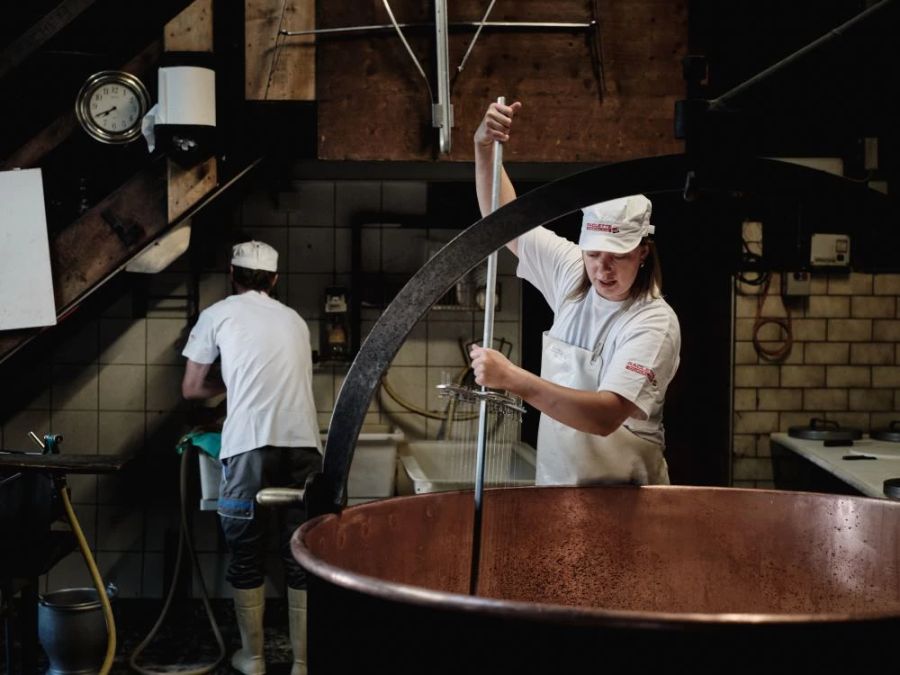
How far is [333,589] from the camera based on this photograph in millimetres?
1363

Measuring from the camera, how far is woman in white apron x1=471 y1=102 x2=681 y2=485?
7.20ft

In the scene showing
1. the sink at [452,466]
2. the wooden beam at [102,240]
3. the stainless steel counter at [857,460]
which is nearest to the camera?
the stainless steel counter at [857,460]

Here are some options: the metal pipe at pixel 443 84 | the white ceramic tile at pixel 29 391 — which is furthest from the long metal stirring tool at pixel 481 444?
the white ceramic tile at pixel 29 391

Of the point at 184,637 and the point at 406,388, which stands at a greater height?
the point at 406,388

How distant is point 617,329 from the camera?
2.39m

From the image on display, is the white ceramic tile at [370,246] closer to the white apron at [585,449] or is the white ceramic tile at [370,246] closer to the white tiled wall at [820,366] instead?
the white tiled wall at [820,366]

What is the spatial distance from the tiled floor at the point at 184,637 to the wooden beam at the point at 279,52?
2420 millimetres

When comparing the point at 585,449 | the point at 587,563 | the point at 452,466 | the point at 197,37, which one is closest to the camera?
the point at 587,563

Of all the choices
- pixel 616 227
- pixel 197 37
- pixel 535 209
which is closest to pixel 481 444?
pixel 535 209

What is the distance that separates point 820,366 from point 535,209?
373 centimetres

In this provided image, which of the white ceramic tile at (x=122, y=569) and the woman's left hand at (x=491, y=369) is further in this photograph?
the white ceramic tile at (x=122, y=569)

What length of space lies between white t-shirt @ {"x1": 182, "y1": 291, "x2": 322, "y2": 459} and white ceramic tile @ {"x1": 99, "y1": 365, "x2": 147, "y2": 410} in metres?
0.90

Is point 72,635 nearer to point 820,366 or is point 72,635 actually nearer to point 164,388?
point 164,388

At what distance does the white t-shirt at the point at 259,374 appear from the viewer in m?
3.98
